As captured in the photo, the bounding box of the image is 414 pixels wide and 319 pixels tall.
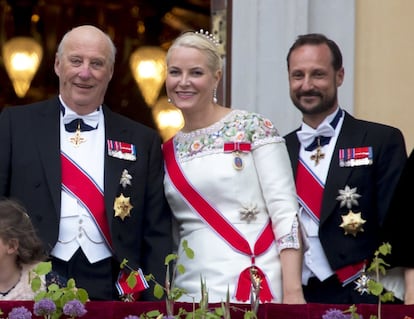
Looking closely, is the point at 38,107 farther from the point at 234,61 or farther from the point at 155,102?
the point at 155,102

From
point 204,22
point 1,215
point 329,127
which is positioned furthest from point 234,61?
point 204,22

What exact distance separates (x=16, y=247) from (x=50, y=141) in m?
0.47

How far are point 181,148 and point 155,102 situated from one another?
513 cm

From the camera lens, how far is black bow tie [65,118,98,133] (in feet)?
18.1

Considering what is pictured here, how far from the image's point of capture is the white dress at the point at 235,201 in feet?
17.6

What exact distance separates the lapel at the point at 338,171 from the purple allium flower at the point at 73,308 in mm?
1539

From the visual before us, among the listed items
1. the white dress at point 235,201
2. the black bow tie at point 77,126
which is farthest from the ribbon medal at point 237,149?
the black bow tie at point 77,126

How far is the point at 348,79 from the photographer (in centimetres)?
685

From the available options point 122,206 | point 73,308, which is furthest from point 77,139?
point 73,308

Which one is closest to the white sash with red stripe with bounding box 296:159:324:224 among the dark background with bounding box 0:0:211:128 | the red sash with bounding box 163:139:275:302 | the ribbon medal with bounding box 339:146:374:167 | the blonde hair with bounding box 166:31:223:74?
the ribbon medal with bounding box 339:146:374:167

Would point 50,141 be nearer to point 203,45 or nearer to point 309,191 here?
point 203,45

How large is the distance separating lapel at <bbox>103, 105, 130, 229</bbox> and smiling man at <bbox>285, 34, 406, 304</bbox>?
0.65m

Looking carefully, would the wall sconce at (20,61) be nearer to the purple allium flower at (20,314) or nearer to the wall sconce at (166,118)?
the wall sconce at (166,118)

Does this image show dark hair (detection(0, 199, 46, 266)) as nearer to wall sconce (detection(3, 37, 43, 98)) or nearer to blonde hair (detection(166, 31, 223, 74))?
blonde hair (detection(166, 31, 223, 74))
